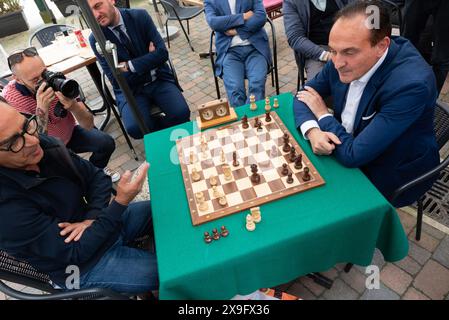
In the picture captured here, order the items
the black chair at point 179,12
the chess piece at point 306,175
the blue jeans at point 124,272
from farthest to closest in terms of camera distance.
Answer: the black chair at point 179,12
the blue jeans at point 124,272
the chess piece at point 306,175

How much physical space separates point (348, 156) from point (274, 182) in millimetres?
436

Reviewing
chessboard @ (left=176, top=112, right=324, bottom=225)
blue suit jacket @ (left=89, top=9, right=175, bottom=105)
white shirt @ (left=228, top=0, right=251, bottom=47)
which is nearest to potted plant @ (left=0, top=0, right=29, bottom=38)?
blue suit jacket @ (left=89, top=9, right=175, bottom=105)

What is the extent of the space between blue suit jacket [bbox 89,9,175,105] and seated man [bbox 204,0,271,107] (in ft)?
2.24

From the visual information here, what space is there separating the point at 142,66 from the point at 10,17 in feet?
24.5

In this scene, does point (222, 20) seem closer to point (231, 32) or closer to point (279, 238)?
point (231, 32)

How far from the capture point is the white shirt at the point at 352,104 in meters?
1.72

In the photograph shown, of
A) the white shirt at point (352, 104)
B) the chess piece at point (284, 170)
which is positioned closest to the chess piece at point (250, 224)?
the chess piece at point (284, 170)

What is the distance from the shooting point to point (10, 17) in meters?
7.83

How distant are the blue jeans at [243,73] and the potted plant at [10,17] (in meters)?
7.70

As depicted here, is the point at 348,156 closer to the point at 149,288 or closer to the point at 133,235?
the point at 149,288

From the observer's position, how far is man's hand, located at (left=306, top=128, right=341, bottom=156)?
172 cm

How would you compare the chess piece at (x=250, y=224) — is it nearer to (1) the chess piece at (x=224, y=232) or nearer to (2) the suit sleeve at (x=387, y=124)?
(1) the chess piece at (x=224, y=232)

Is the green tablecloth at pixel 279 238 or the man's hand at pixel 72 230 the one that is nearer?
the green tablecloth at pixel 279 238
